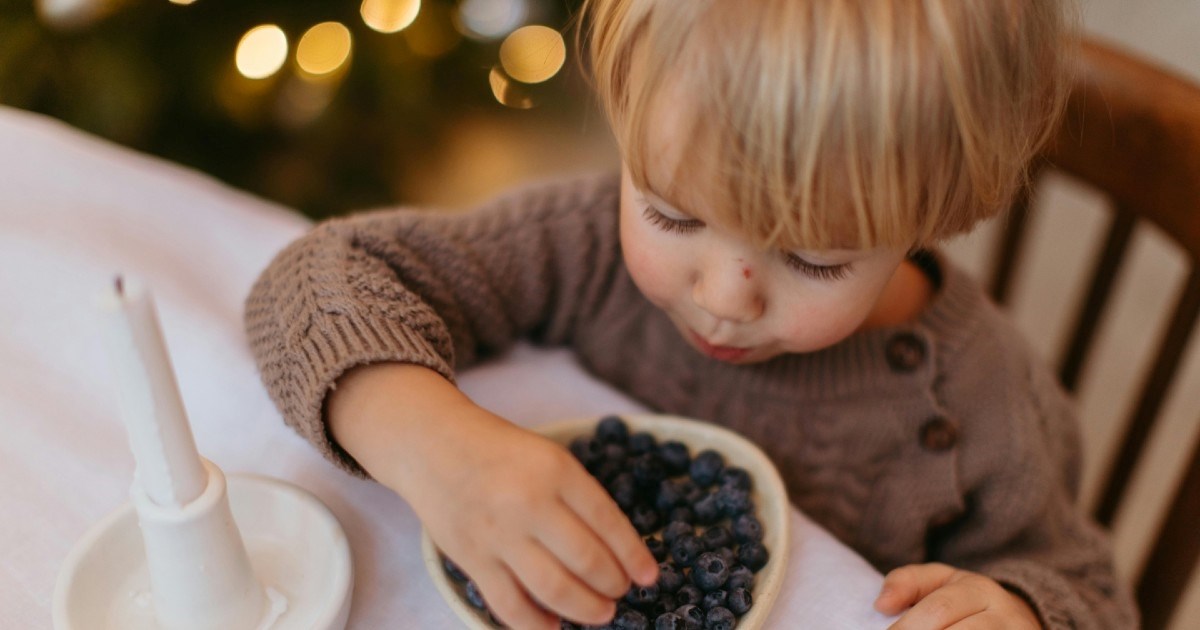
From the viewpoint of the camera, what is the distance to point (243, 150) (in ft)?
5.50

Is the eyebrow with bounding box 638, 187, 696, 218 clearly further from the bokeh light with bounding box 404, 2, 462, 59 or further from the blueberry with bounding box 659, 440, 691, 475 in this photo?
the bokeh light with bounding box 404, 2, 462, 59

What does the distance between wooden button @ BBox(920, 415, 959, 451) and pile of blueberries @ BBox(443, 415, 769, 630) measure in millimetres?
213

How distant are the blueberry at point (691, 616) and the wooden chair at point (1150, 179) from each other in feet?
1.66

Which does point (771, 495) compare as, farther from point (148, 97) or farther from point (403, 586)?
point (148, 97)

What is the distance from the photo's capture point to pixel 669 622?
1.73 ft

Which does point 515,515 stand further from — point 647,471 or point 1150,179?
point 1150,179

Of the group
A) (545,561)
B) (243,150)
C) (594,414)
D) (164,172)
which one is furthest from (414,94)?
(545,561)

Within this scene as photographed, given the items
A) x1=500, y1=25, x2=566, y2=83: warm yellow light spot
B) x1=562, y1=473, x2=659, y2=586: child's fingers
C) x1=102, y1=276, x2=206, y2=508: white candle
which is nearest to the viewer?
x1=102, y1=276, x2=206, y2=508: white candle

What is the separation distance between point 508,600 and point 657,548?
0.42 feet

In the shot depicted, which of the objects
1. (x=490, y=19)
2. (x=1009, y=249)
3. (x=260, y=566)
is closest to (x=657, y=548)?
(x=260, y=566)

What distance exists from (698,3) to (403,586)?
372 millimetres

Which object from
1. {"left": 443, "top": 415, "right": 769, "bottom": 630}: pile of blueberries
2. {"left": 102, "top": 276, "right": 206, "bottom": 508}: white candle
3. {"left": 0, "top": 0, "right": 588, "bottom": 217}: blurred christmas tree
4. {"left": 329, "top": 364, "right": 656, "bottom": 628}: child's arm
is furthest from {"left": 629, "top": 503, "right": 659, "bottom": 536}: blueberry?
{"left": 0, "top": 0, "right": 588, "bottom": 217}: blurred christmas tree

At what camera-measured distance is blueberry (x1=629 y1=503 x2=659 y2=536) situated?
599 mm

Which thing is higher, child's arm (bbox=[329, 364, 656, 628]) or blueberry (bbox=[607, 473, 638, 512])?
child's arm (bbox=[329, 364, 656, 628])
